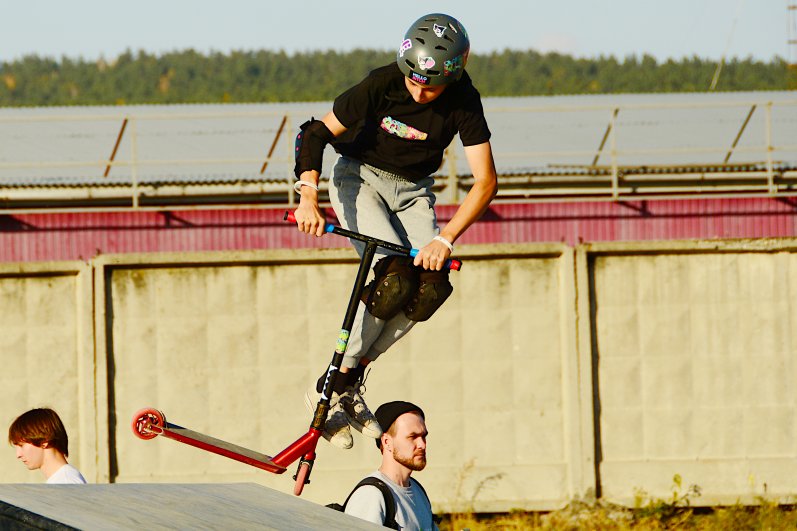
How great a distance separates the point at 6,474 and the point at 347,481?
4066 mm

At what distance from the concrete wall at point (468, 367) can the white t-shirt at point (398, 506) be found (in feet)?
20.8

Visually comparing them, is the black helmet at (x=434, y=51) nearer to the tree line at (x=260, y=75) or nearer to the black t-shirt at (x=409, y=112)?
the black t-shirt at (x=409, y=112)

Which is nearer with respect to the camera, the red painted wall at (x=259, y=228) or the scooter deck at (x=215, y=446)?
the scooter deck at (x=215, y=446)

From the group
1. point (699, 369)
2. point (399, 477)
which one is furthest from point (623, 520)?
point (399, 477)

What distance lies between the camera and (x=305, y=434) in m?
6.83

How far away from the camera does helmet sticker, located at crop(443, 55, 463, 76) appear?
6.37 metres

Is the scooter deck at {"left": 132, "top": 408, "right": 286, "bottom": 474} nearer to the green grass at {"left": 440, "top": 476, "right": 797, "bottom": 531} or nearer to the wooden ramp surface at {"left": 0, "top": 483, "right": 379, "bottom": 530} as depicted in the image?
the wooden ramp surface at {"left": 0, "top": 483, "right": 379, "bottom": 530}

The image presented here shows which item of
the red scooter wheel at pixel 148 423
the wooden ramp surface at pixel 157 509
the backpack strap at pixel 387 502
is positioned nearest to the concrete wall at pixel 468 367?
the red scooter wheel at pixel 148 423

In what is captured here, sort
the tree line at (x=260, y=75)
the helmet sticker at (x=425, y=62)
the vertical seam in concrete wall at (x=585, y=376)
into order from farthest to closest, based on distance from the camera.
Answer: the tree line at (x=260, y=75)
the vertical seam in concrete wall at (x=585, y=376)
the helmet sticker at (x=425, y=62)

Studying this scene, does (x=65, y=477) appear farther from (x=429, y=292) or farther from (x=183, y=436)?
(x=429, y=292)

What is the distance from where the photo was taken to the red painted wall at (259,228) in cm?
1577

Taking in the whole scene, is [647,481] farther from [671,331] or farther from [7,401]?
[7,401]

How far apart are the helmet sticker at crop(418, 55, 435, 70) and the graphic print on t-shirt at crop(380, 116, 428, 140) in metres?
0.56

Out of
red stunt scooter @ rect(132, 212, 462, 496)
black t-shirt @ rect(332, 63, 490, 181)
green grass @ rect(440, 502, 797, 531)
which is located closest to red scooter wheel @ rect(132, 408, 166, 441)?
red stunt scooter @ rect(132, 212, 462, 496)
